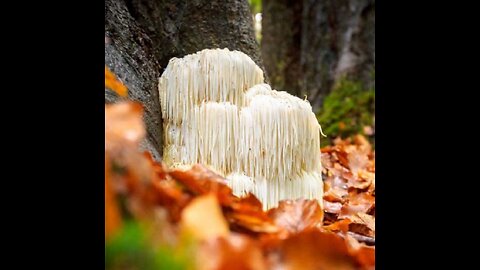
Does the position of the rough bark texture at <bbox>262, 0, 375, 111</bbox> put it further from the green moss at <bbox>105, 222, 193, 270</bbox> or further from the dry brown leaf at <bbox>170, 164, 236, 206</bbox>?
the green moss at <bbox>105, 222, 193, 270</bbox>

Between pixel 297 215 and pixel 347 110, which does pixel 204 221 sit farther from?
pixel 347 110

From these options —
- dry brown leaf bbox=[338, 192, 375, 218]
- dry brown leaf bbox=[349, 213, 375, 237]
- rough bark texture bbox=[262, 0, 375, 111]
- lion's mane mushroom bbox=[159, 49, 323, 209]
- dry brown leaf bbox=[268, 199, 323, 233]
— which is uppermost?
rough bark texture bbox=[262, 0, 375, 111]

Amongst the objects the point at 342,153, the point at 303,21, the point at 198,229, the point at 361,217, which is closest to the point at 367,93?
the point at 303,21

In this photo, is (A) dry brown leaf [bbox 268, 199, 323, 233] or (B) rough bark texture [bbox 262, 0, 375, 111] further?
(B) rough bark texture [bbox 262, 0, 375, 111]

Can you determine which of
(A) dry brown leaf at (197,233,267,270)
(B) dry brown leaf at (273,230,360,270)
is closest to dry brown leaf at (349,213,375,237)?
(B) dry brown leaf at (273,230,360,270)

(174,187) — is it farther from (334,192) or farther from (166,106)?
(334,192)

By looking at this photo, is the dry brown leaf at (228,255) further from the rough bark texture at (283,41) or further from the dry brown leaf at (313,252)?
the rough bark texture at (283,41)
